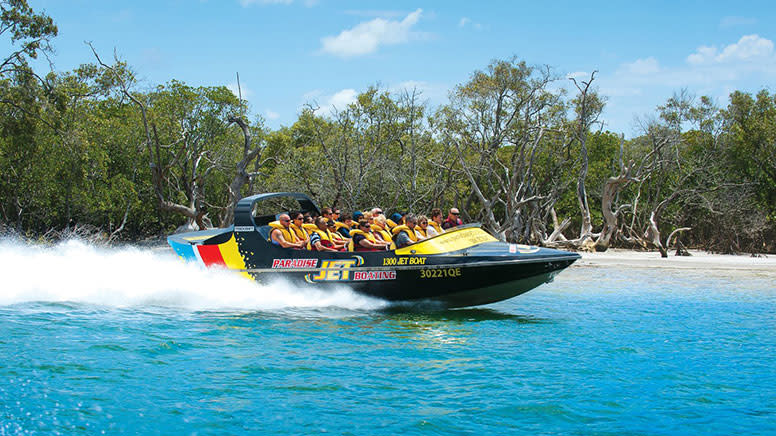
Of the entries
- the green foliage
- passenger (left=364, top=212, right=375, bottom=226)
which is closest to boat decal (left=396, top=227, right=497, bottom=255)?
passenger (left=364, top=212, right=375, bottom=226)

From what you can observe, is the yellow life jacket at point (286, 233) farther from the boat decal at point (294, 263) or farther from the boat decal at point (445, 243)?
the boat decal at point (445, 243)

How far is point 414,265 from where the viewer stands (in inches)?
406

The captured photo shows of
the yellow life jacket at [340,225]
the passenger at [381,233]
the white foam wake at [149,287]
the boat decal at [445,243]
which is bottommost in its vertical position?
the white foam wake at [149,287]

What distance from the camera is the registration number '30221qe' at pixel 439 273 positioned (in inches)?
401

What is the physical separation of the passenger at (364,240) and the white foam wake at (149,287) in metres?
0.73

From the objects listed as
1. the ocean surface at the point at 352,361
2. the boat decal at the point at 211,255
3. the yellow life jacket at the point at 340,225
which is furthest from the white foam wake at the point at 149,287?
the yellow life jacket at the point at 340,225

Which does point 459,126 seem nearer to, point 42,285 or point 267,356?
point 42,285

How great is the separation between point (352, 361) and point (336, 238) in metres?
4.10

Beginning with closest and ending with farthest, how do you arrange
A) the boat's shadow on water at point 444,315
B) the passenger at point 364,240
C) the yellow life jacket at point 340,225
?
the boat's shadow on water at point 444,315 → the passenger at point 364,240 → the yellow life jacket at point 340,225

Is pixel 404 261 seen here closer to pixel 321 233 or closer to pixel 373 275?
pixel 373 275

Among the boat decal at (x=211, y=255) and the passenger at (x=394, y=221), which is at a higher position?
the passenger at (x=394, y=221)

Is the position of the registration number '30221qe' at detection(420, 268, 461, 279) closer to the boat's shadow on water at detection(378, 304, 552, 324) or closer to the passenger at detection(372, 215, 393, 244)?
the boat's shadow on water at detection(378, 304, 552, 324)

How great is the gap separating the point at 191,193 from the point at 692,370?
83.5ft

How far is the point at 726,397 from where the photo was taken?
646cm
